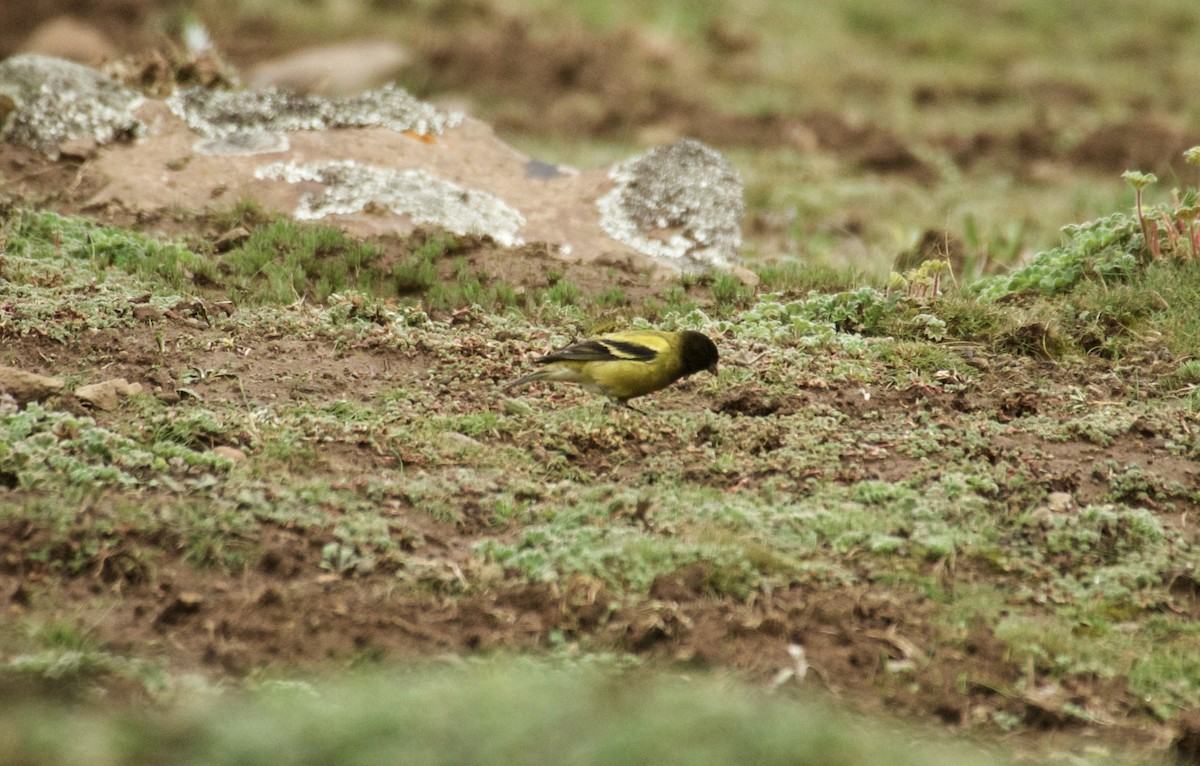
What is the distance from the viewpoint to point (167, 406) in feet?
19.9

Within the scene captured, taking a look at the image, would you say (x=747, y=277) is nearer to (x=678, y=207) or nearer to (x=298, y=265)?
(x=678, y=207)

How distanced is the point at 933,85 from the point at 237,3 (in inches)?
343

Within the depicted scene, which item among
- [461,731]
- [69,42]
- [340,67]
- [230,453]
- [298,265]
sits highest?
[69,42]

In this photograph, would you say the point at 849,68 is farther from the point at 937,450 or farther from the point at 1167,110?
the point at 937,450

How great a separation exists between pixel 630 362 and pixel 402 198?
313 centimetres

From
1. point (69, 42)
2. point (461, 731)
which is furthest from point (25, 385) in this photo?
point (69, 42)

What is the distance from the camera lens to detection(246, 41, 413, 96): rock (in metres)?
14.5

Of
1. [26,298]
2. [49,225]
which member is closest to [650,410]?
[26,298]

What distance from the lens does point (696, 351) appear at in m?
6.40

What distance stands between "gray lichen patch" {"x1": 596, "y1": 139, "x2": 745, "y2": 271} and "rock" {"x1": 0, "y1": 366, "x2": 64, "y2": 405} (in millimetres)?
4088

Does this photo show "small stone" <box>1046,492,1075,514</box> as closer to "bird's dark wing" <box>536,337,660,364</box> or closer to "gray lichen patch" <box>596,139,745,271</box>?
"bird's dark wing" <box>536,337,660,364</box>

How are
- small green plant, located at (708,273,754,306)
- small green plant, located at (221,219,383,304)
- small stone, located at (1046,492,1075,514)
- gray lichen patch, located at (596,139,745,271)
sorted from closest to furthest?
1. small stone, located at (1046,492,1075,514)
2. small green plant, located at (221,219,383,304)
3. small green plant, located at (708,273,754,306)
4. gray lichen patch, located at (596,139,745,271)

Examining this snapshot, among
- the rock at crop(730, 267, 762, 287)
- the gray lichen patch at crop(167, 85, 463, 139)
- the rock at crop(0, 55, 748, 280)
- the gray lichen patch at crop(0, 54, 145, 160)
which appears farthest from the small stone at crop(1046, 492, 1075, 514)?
the gray lichen patch at crop(0, 54, 145, 160)

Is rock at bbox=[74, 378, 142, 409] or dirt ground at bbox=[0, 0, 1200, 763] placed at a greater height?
rock at bbox=[74, 378, 142, 409]
